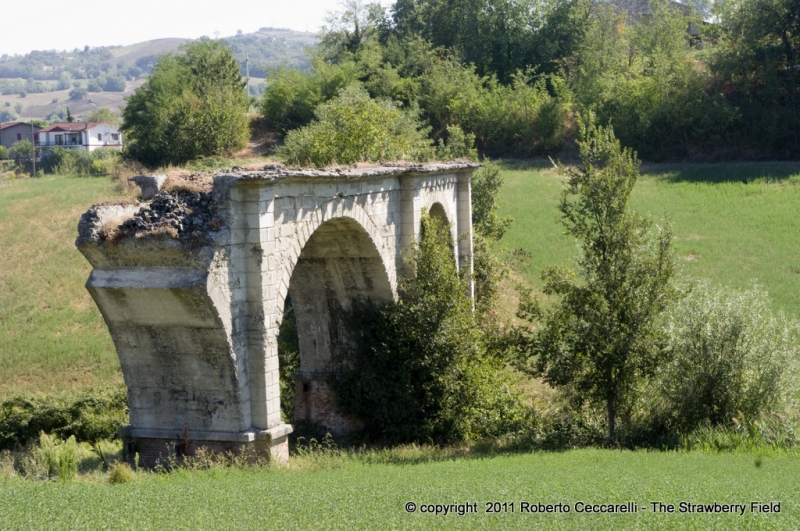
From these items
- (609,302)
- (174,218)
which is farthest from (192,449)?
(609,302)

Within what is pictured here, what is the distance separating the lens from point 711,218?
37.6 metres

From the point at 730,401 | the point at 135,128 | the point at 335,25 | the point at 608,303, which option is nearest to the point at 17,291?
the point at 135,128

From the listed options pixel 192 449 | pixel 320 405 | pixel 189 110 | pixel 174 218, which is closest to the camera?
pixel 174 218

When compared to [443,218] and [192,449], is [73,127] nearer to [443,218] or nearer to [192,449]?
[443,218]

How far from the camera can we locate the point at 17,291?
31828 mm

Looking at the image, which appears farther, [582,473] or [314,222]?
[314,222]

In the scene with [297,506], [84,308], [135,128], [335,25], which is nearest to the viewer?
[297,506]

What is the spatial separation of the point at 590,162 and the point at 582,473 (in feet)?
24.2

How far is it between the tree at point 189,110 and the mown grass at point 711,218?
47.8 ft

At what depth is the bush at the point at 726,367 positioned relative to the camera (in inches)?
680

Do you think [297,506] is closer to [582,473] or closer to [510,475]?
[510,475]

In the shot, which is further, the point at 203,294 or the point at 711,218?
the point at 711,218

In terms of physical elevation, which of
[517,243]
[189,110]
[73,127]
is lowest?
[517,243]

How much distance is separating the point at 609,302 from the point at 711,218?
22.1 metres
